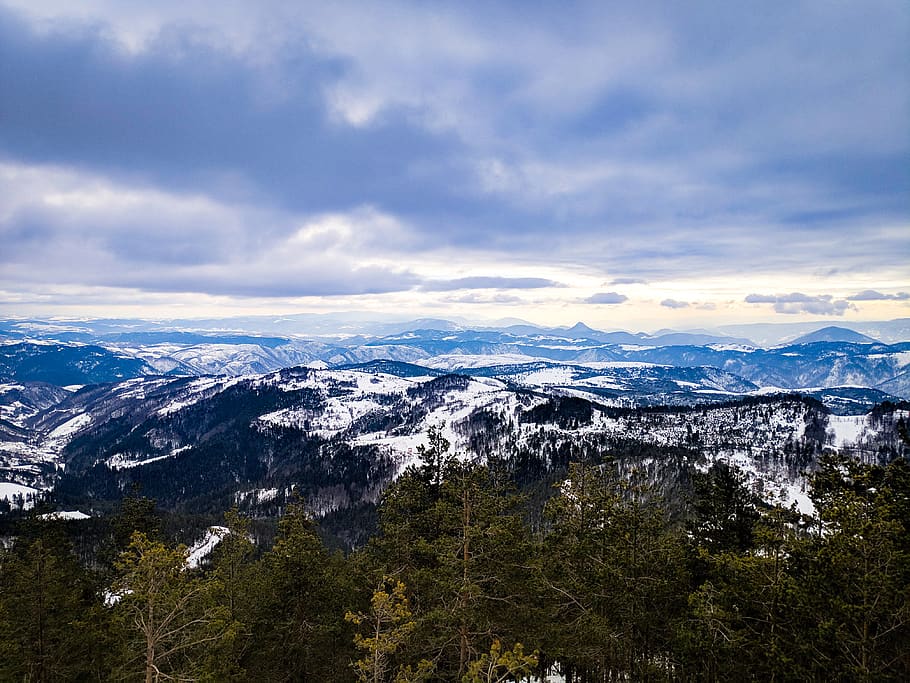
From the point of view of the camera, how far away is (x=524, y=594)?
22.4 metres

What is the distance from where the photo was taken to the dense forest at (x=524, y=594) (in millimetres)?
15562

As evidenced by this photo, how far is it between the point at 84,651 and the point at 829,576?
1531 inches

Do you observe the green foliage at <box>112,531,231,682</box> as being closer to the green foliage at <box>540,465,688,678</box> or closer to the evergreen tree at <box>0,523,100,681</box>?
the evergreen tree at <box>0,523,100,681</box>

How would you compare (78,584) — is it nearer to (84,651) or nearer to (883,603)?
(84,651)

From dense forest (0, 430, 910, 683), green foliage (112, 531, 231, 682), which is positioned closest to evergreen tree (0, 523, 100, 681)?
dense forest (0, 430, 910, 683)

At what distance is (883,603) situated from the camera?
1482 cm

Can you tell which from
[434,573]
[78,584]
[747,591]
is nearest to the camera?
[747,591]

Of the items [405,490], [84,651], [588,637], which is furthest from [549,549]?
[84,651]

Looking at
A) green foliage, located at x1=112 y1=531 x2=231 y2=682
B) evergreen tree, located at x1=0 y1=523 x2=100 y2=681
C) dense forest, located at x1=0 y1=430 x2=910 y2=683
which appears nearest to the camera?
dense forest, located at x1=0 y1=430 x2=910 y2=683

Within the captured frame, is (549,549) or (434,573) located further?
(549,549)

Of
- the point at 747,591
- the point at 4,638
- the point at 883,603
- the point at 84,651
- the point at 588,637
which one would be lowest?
the point at 84,651

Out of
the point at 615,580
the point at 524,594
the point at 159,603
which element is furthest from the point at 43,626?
the point at 615,580

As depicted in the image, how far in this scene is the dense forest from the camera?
15.6m

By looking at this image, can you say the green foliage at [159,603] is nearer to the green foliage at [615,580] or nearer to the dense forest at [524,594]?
the dense forest at [524,594]
